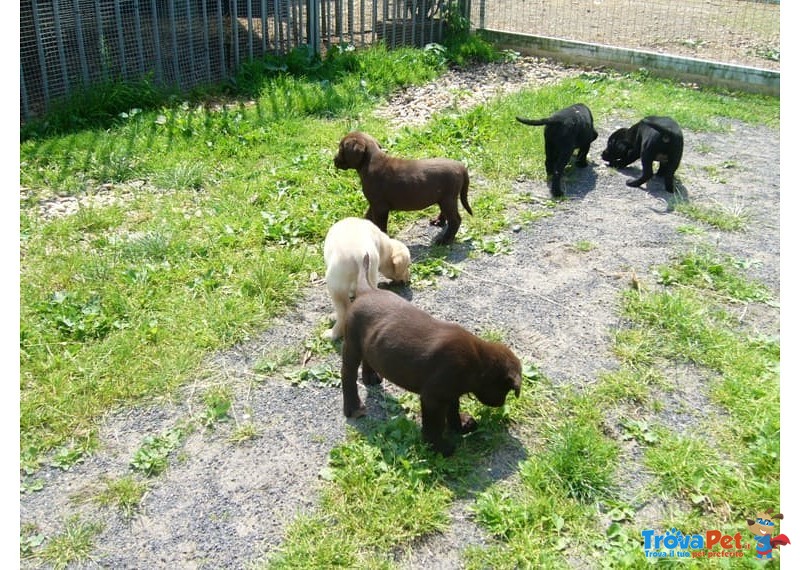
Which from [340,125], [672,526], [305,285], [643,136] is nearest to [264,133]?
[340,125]

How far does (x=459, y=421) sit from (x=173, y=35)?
28.3 feet

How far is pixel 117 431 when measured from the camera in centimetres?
459

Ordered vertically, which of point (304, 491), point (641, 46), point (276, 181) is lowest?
point (304, 491)

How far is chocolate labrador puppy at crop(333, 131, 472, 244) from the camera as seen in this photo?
6.67 meters

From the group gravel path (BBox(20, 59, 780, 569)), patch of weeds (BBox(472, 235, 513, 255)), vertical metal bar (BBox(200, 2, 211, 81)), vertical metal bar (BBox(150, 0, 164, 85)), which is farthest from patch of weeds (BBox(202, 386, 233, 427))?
vertical metal bar (BBox(200, 2, 211, 81))

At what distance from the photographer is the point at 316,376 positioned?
5090 mm

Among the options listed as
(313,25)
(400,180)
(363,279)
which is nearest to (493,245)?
(400,180)

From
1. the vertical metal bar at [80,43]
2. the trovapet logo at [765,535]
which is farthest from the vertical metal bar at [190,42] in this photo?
the trovapet logo at [765,535]

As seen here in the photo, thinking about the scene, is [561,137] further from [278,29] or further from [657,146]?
[278,29]

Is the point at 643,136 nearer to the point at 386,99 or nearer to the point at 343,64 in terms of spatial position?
the point at 386,99

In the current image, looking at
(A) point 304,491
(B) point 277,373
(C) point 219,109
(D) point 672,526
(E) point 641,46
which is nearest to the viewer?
(D) point 672,526

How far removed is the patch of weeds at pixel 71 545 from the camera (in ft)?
12.1

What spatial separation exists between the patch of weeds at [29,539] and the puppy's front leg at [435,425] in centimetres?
216

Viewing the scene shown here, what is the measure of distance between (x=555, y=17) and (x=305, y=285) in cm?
1171
